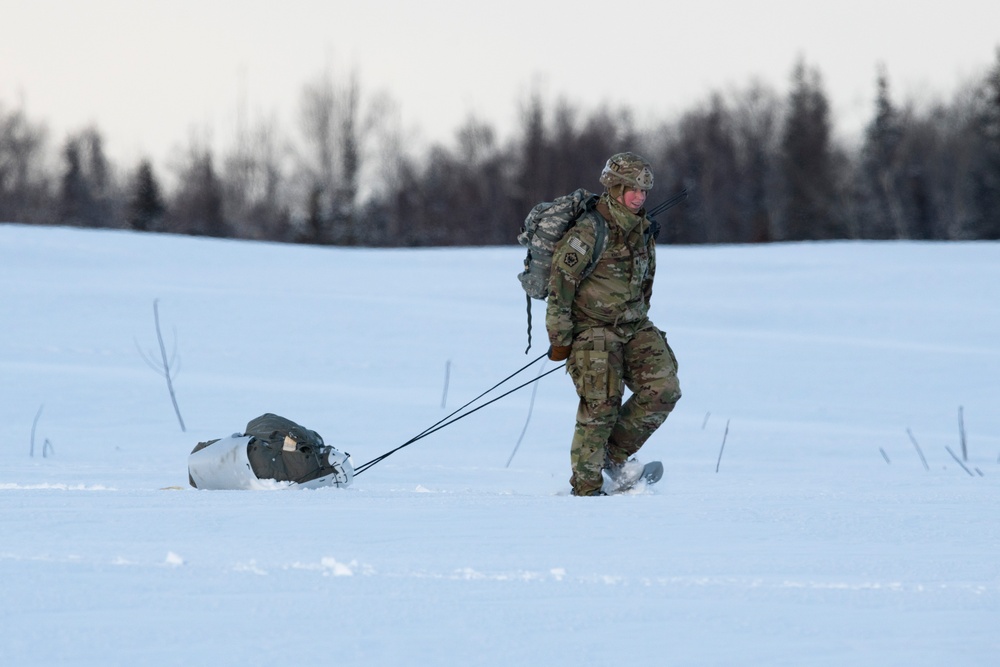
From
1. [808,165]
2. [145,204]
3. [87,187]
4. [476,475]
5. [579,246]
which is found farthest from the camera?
[87,187]

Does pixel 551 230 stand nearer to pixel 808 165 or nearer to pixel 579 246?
pixel 579 246

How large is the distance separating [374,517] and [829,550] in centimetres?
129

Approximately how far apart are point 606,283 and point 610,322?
161mm

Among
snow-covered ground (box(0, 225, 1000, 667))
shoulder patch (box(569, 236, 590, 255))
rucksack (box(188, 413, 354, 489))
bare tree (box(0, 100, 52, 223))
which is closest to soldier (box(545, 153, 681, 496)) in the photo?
shoulder patch (box(569, 236, 590, 255))

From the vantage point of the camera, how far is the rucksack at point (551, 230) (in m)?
4.37

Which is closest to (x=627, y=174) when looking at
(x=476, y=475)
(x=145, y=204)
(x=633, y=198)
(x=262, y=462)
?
(x=633, y=198)

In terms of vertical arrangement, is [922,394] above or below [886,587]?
below

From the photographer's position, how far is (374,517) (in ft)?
10.6

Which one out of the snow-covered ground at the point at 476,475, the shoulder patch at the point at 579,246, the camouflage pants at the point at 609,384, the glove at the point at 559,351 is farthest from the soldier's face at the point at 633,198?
the snow-covered ground at the point at 476,475

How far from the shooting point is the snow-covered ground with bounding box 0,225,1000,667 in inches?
87.8

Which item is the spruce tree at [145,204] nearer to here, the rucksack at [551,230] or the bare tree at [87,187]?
the bare tree at [87,187]

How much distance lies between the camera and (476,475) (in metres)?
5.87

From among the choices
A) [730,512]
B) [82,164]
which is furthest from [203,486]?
[82,164]

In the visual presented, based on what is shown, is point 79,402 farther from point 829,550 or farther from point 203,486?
point 829,550
